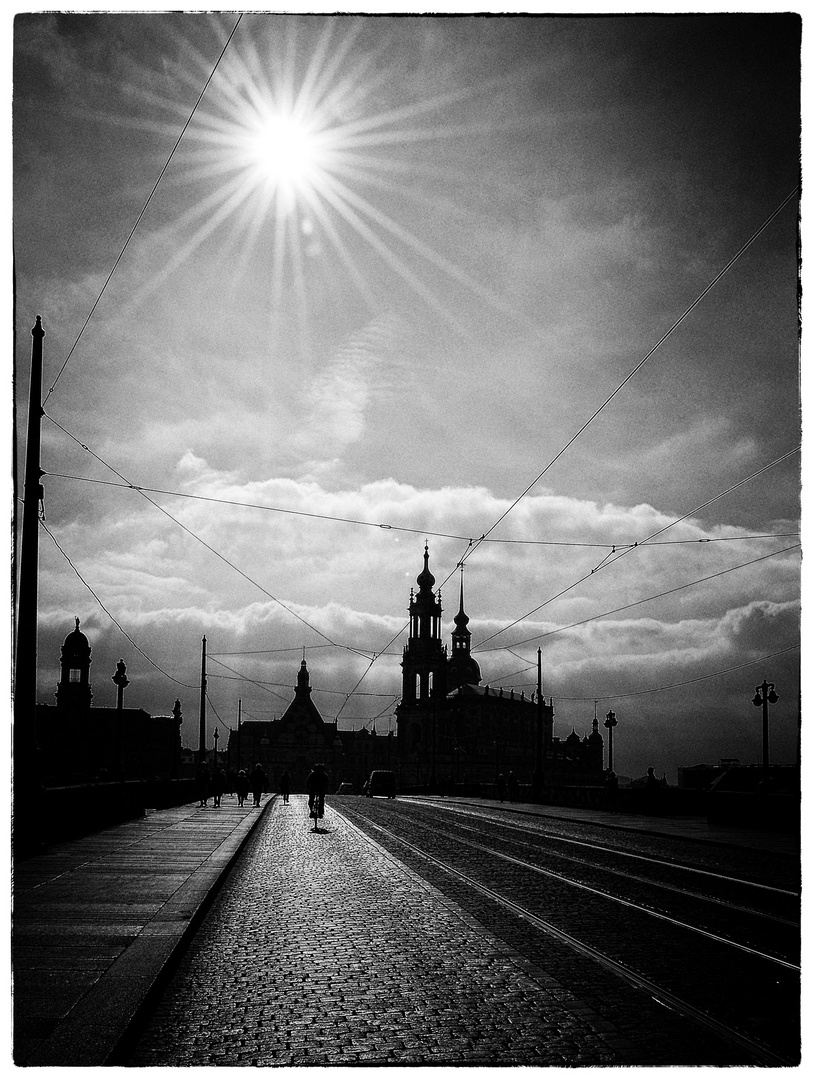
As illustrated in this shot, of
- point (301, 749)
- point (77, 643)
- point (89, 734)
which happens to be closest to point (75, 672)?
point (77, 643)

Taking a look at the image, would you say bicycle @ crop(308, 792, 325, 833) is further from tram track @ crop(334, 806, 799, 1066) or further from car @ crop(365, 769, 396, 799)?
car @ crop(365, 769, 396, 799)

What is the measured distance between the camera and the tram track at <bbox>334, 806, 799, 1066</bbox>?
245 inches

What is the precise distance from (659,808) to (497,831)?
11320 millimetres

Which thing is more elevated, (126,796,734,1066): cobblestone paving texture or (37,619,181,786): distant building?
(126,796,734,1066): cobblestone paving texture

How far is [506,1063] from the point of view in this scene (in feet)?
17.2

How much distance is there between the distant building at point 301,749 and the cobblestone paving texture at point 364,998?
423ft

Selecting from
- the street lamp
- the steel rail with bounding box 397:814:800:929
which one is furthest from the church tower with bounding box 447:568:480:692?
the steel rail with bounding box 397:814:800:929

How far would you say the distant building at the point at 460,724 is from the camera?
126562 mm

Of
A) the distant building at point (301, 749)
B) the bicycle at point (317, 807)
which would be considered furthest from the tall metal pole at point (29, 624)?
the distant building at point (301, 749)

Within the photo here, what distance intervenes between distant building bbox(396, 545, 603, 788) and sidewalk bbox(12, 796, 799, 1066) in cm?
9519

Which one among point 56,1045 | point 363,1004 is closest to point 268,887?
point 363,1004

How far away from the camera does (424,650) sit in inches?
4975

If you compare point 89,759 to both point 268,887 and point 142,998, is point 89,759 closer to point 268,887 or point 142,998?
point 268,887

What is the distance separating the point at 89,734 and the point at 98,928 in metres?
83.7
